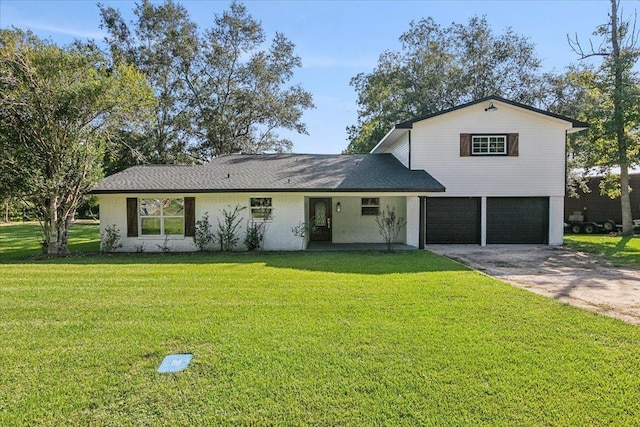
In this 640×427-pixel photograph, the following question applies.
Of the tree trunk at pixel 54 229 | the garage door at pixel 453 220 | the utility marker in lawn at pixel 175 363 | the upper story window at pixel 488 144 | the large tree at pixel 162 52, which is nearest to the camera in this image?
the utility marker in lawn at pixel 175 363

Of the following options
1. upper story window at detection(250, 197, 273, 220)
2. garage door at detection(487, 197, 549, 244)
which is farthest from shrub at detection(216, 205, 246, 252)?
garage door at detection(487, 197, 549, 244)

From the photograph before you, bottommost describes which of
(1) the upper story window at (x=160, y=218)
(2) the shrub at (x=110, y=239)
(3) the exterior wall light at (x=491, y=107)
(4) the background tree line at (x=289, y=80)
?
(2) the shrub at (x=110, y=239)

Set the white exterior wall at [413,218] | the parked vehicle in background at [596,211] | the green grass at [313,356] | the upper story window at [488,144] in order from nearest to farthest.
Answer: the green grass at [313,356] → the white exterior wall at [413,218] → the upper story window at [488,144] → the parked vehicle in background at [596,211]

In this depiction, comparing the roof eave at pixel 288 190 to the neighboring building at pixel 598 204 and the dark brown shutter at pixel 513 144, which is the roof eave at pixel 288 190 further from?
the neighboring building at pixel 598 204

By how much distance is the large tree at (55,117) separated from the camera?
1105 centimetres

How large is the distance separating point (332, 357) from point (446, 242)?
40.7 ft

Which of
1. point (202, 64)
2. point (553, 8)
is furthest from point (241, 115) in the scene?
point (553, 8)

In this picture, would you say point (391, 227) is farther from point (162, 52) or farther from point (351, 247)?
point (162, 52)

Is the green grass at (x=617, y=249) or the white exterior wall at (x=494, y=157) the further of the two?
the white exterior wall at (x=494, y=157)

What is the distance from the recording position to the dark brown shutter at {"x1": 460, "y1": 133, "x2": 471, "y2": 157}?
1513 centimetres

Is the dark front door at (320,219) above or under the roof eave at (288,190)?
under

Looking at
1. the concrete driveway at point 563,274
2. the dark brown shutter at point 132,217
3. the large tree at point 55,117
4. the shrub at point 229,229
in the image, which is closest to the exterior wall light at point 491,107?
the concrete driveway at point 563,274

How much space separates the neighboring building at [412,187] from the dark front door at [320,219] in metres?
0.04

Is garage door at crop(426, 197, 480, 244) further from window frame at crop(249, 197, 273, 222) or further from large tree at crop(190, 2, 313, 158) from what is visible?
large tree at crop(190, 2, 313, 158)
